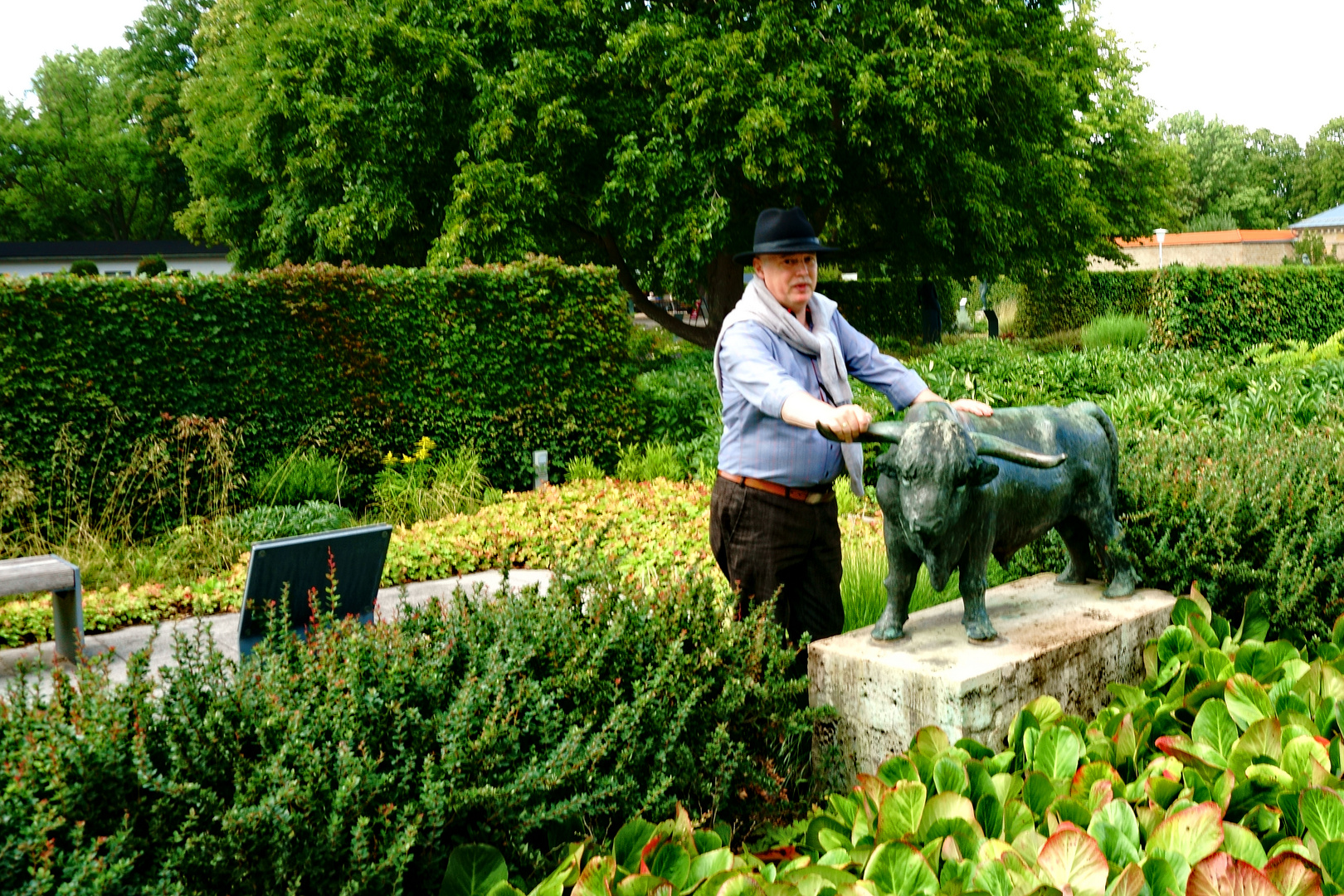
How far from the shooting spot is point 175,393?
8609 millimetres

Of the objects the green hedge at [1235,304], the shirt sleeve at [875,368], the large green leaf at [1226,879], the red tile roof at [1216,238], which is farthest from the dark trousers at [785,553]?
the red tile roof at [1216,238]

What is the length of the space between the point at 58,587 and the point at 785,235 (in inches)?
173

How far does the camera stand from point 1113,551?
3641mm

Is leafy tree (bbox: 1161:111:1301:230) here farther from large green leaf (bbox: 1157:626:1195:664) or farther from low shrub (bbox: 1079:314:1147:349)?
large green leaf (bbox: 1157:626:1195:664)

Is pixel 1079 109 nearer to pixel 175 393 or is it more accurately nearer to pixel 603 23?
pixel 603 23

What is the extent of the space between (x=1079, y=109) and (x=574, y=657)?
23.8 m

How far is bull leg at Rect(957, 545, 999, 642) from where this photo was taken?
3.11 metres

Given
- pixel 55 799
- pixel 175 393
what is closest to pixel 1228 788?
pixel 55 799

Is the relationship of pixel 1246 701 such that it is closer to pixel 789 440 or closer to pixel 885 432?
pixel 885 432

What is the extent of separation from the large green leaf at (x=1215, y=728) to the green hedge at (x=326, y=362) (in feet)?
26.4

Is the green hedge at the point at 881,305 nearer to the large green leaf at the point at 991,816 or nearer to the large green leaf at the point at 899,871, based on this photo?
the large green leaf at the point at 991,816

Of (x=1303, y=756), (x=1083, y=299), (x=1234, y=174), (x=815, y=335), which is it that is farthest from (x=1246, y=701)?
(x=1234, y=174)

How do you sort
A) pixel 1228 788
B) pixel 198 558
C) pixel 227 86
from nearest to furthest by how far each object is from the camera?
pixel 1228 788, pixel 198 558, pixel 227 86

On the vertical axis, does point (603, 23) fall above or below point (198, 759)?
above
